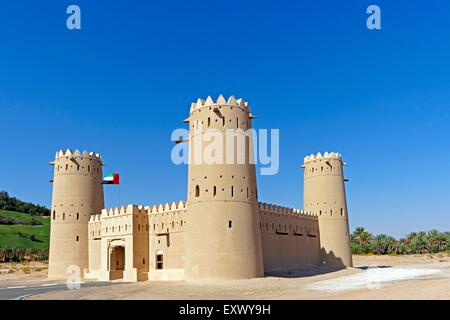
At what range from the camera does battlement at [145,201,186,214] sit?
3275 centimetres

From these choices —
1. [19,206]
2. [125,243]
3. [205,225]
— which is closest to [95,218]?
[125,243]

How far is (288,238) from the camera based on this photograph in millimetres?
38062

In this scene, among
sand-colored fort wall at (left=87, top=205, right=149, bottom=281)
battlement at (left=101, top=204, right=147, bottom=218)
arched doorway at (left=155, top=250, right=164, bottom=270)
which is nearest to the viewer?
sand-colored fort wall at (left=87, top=205, right=149, bottom=281)

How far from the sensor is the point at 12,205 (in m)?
117

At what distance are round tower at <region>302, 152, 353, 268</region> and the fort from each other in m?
0.09

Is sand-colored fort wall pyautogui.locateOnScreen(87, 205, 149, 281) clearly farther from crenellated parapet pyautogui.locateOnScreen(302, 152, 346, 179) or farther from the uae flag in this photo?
crenellated parapet pyautogui.locateOnScreen(302, 152, 346, 179)

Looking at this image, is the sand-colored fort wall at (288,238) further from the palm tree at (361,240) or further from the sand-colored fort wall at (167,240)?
the palm tree at (361,240)

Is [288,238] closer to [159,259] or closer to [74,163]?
[159,259]

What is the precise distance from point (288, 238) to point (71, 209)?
18713 millimetres

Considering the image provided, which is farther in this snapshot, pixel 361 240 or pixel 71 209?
pixel 361 240

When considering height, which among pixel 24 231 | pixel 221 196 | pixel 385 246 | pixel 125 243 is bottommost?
pixel 385 246

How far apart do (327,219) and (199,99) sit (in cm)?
1970

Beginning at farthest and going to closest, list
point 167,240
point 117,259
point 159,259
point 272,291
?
point 117,259 → point 159,259 → point 167,240 → point 272,291

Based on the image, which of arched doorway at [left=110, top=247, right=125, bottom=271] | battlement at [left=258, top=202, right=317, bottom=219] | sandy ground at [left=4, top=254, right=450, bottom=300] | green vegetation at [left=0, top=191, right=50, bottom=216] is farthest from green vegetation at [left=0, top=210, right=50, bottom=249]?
sandy ground at [left=4, top=254, right=450, bottom=300]
